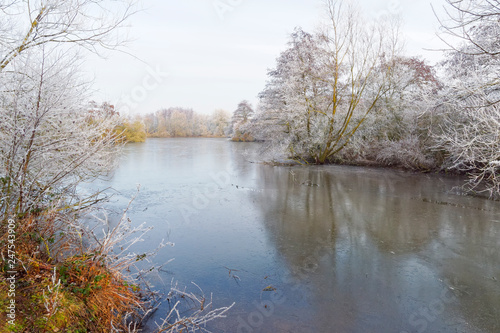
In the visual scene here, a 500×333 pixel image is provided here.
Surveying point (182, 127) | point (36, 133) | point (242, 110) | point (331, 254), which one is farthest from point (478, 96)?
point (182, 127)

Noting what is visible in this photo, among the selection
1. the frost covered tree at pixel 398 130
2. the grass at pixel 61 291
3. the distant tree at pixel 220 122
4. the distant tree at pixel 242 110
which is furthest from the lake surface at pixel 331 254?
the distant tree at pixel 220 122

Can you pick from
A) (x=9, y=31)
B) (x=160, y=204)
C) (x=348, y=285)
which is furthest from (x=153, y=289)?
(x=160, y=204)

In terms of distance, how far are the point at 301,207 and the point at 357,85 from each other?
8.58 meters

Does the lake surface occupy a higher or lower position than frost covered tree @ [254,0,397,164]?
lower

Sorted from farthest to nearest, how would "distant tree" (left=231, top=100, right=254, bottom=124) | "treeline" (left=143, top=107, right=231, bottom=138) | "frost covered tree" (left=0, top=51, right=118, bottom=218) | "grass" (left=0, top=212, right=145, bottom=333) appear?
"treeline" (left=143, top=107, right=231, bottom=138) < "distant tree" (left=231, top=100, right=254, bottom=124) < "frost covered tree" (left=0, top=51, right=118, bottom=218) < "grass" (left=0, top=212, right=145, bottom=333)

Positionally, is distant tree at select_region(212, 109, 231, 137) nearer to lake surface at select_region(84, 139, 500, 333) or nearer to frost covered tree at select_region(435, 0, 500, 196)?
frost covered tree at select_region(435, 0, 500, 196)

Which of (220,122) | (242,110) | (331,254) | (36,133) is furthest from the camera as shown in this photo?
(220,122)

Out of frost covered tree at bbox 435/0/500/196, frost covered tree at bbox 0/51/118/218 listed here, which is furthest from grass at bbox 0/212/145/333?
frost covered tree at bbox 435/0/500/196

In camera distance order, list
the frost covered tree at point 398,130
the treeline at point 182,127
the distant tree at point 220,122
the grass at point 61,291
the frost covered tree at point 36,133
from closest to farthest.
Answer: the grass at point 61,291 → the frost covered tree at point 36,133 → the frost covered tree at point 398,130 → the treeline at point 182,127 → the distant tree at point 220,122

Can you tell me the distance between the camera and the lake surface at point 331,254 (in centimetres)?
312

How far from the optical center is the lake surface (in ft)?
10.2

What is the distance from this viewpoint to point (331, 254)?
459cm

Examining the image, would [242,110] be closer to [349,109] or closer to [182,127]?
[182,127]

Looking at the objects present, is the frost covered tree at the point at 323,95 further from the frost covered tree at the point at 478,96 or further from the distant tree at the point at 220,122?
the distant tree at the point at 220,122
